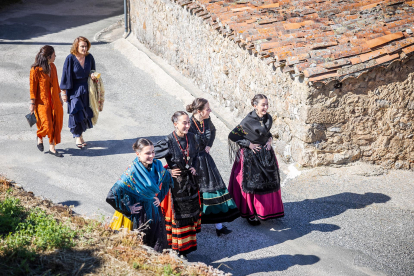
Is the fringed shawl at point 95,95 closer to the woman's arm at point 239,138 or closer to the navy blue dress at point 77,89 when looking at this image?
the navy blue dress at point 77,89

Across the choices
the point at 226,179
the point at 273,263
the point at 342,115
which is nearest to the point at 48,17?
the point at 226,179

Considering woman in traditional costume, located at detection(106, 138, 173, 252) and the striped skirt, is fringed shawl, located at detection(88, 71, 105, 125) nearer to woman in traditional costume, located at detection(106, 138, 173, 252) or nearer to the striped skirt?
the striped skirt

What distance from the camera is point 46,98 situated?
7562 mm

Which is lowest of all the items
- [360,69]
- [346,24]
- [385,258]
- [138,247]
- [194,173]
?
[385,258]

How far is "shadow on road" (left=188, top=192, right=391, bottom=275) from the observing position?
17.5 ft

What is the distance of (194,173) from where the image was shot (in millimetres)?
5246

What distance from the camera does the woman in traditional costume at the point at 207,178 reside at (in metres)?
5.49

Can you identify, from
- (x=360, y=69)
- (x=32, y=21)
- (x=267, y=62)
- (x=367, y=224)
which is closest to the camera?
(x=367, y=224)

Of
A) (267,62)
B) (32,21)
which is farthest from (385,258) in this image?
(32,21)

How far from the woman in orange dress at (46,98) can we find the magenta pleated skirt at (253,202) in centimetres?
336

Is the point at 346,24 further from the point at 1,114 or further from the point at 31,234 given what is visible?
the point at 1,114

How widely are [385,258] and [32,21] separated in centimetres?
1527

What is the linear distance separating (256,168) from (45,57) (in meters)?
3.88

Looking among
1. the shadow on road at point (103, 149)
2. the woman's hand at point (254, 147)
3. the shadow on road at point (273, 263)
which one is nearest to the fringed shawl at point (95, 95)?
the shadow on road at point (103, 149)
